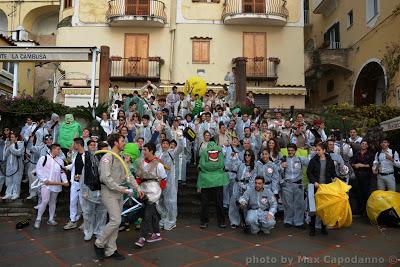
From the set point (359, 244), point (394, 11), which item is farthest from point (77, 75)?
point (359, 244)

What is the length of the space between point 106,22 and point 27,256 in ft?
59.9

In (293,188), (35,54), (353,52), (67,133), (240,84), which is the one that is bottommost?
(293,188)

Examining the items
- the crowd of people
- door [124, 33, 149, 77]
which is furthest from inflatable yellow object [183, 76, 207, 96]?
door [124, 33, 149, 77]

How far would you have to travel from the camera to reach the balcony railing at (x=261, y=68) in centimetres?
2136

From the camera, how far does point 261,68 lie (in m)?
21.5

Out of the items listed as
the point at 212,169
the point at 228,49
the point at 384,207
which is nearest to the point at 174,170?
the point at 212,169

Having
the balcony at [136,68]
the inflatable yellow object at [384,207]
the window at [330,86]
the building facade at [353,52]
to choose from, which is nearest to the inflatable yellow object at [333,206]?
the inflatable yellow object at [384,207]

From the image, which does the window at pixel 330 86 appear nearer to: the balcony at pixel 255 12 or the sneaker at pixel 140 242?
the balcony at pixel 255 12

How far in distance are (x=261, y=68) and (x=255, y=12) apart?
→ 319 cm

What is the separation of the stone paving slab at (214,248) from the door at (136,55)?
14999 mm

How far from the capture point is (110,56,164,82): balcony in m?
21.6

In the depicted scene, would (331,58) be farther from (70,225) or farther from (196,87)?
(70,225)

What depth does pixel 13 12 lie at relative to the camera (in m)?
27.0

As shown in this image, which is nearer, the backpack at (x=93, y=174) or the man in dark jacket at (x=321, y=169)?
the backpack at (x=93, y=174)
